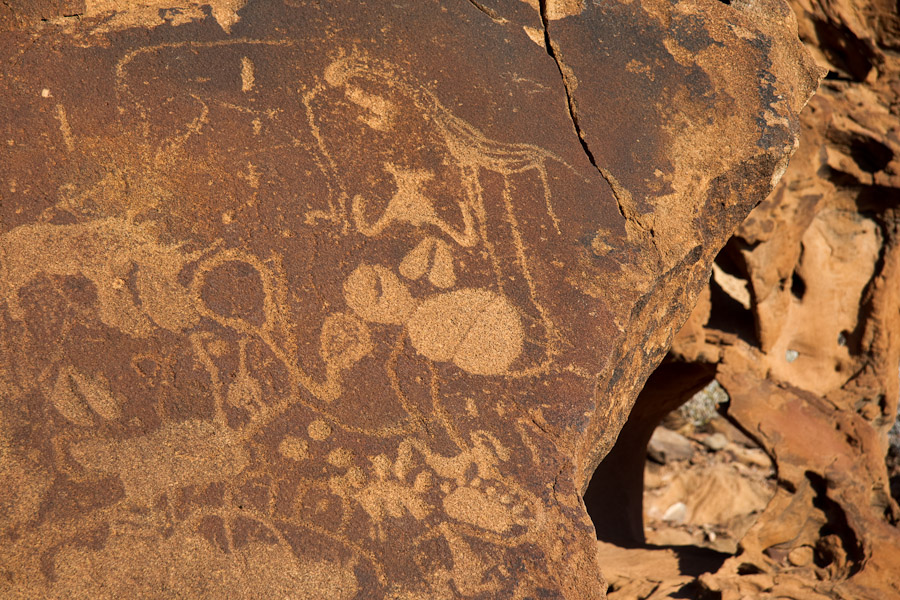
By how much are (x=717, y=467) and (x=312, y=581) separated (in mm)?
3567

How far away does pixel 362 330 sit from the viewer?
1316 millimetres

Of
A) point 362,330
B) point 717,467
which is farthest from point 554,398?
point 717,467

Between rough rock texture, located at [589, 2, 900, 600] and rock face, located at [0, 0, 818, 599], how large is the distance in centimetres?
101

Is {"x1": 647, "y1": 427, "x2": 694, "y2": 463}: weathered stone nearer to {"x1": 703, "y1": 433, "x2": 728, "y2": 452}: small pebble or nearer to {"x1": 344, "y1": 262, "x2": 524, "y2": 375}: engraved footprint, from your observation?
{"x1": 703, "y1": 433, "x2": 728, "y2": 452}: small pebble

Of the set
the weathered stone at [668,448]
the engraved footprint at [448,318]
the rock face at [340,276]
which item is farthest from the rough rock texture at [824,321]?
the weathered stone at [668,448]

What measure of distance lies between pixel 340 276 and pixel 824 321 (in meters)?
2.10

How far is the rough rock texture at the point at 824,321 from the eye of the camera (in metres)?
2.34

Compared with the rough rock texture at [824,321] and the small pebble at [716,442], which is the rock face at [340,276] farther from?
the small pebble at [716,442]

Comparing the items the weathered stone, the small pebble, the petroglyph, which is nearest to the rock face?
the petroglyph

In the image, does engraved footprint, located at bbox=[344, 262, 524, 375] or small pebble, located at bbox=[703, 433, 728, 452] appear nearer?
engraved footprint, located at bbox=[344, 262, 524, 375]

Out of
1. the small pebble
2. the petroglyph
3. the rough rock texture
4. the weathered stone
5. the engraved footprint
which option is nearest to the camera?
the petroglyph

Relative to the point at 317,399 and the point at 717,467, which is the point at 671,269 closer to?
the point at 317,399

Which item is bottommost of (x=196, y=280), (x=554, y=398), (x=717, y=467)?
(x=717, y=467)

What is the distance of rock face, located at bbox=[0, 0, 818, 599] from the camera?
3.82ft
